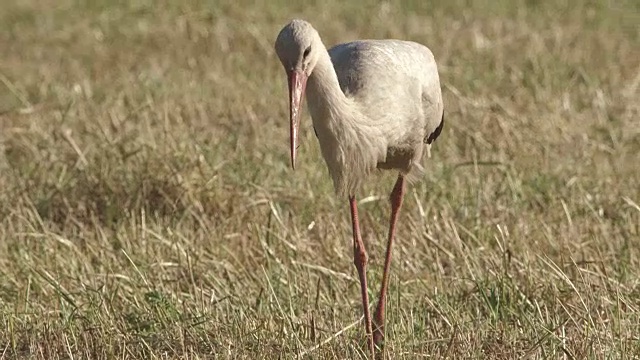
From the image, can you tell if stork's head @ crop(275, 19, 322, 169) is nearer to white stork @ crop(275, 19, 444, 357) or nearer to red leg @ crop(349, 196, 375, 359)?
white stork @ crop(275, 19, 444, 357)

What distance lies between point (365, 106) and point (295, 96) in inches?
16.8

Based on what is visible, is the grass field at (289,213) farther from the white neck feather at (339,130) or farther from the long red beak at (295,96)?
the long red beak at (295,96)

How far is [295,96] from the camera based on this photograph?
382 cm

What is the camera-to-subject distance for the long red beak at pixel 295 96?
379cm

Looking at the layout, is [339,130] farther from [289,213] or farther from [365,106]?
[289,213]

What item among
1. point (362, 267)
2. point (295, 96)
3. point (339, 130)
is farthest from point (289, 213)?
point (295, 96)

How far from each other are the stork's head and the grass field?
676 millimetres

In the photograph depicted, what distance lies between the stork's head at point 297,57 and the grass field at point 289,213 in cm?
68

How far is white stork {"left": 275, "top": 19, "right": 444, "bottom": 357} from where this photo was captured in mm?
3863

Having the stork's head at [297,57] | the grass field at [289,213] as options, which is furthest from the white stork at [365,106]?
the grass field at [289,213]

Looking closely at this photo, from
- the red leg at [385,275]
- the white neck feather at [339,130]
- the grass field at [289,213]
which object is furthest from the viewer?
the red leg at [385,275]

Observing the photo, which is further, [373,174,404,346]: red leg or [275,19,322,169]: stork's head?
[373,174,404,346]: red leg

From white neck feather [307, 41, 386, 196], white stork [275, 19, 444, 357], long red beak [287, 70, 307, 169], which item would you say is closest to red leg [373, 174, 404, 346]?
white stork [275, 19, 444, 357]

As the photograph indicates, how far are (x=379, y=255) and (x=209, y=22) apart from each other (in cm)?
476
